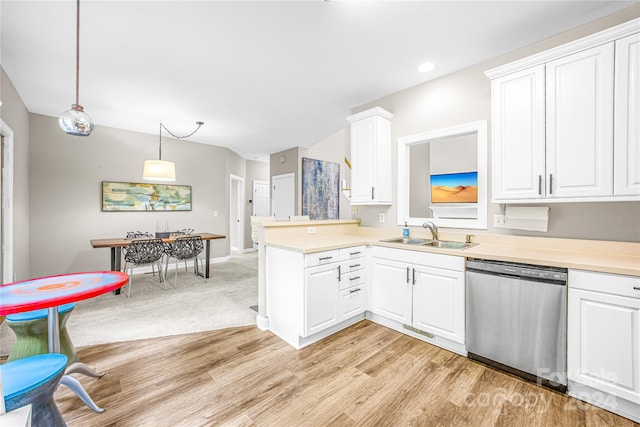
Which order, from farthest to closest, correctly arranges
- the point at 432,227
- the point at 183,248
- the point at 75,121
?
the point at 183,248, the point at 432,227, the point at 75,121

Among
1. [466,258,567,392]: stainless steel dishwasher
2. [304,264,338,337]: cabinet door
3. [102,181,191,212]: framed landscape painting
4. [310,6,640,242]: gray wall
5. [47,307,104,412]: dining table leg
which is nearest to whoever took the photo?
[47,307,104,412]: dining table leg

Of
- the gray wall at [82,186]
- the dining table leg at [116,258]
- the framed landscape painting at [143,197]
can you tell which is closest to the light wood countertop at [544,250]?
the dining table leg at [116,258]

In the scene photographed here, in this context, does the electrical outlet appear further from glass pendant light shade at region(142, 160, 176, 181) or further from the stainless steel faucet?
glass pendant light shade at region(142, 160, 176, 181)

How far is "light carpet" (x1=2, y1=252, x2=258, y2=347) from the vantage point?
2.62 m

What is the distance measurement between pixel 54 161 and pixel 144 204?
1.39 meters

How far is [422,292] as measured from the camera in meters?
2.36

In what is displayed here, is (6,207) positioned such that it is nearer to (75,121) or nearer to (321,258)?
(75,121)

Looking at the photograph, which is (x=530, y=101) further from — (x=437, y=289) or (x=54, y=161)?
(x=54, y=161)

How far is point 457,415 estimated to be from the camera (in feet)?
5.11

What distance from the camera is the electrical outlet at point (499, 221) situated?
2419 millimetres

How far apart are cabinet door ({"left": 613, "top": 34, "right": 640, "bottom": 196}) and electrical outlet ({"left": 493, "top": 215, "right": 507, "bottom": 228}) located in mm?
747

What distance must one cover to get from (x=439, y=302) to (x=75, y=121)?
3.22 m

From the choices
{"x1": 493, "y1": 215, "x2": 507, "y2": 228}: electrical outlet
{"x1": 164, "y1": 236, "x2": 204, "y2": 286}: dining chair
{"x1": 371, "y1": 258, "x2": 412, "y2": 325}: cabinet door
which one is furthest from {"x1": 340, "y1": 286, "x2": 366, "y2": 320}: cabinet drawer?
{"x1": 164, "y1": 236, "x2": 204, "y2": 286}: dining chair

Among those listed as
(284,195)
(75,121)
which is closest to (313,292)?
(75,121)
